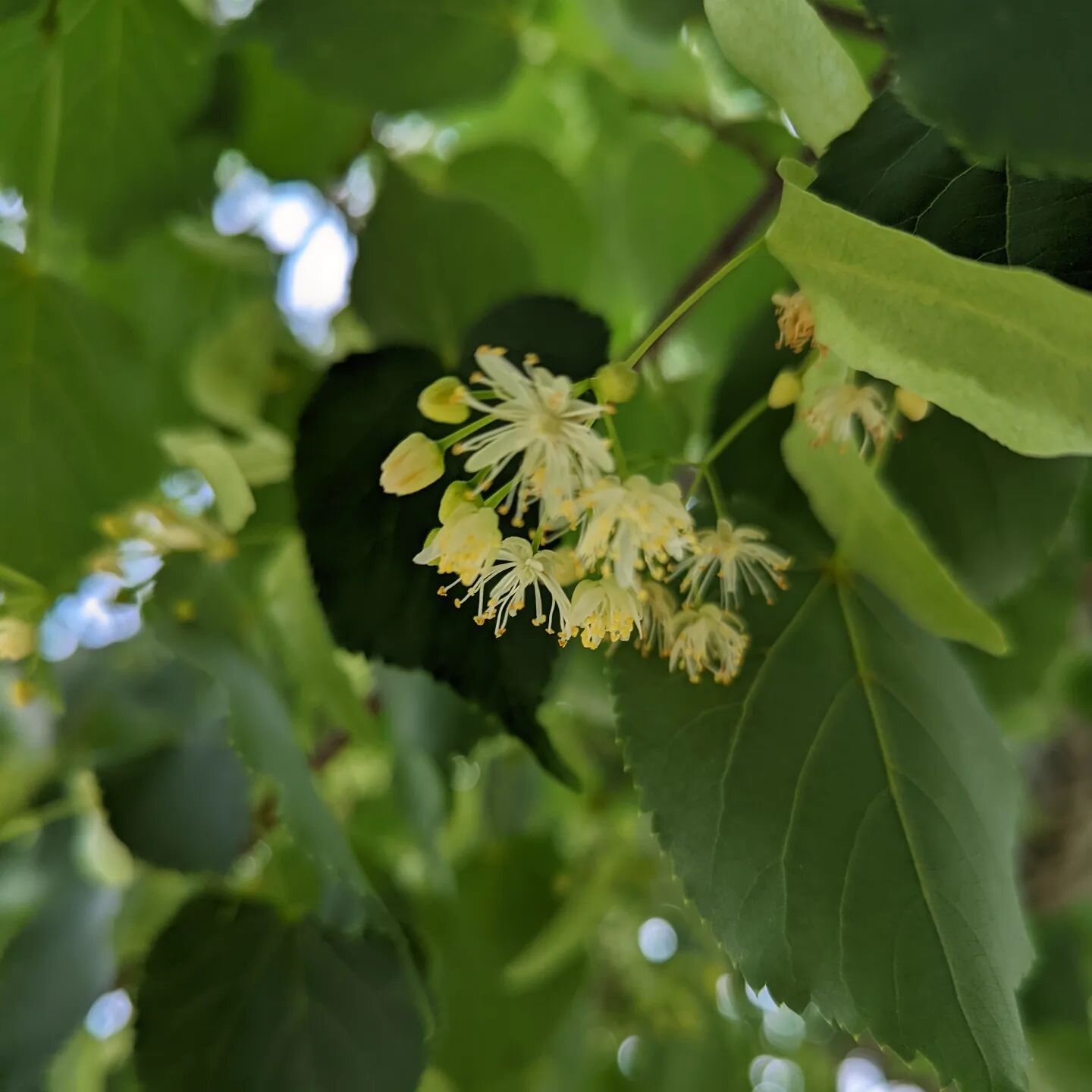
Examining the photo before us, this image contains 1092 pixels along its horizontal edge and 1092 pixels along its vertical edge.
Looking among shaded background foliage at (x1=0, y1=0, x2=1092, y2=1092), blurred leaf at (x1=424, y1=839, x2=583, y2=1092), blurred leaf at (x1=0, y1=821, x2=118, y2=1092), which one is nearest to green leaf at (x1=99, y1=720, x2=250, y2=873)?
shaded background foliage at (x1=0, y1=0, x2=1092, y2=1092)

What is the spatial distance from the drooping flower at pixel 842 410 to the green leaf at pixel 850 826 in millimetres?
95

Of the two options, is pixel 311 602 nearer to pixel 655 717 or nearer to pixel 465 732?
pixel 465 732

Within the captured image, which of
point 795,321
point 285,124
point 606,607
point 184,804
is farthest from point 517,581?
point 285,124

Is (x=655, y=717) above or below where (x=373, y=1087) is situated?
above

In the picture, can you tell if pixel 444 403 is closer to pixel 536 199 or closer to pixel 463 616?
pixel 463 616

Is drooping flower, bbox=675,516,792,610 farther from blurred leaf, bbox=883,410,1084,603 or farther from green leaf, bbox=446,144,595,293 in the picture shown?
green leaf, bbox=446,144,595,293

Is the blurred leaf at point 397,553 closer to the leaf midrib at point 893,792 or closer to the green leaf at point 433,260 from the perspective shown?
the leaf midrib at point 893,792

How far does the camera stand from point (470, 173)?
0.83m

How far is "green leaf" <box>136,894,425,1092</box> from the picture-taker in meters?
0.57

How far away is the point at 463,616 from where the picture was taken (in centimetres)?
42

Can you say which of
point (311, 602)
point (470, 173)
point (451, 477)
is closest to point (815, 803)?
point (451, 477)

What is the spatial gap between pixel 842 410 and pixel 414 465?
17 cm

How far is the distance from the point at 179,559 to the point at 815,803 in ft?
1.26

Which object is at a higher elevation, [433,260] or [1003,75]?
[1003,75]
